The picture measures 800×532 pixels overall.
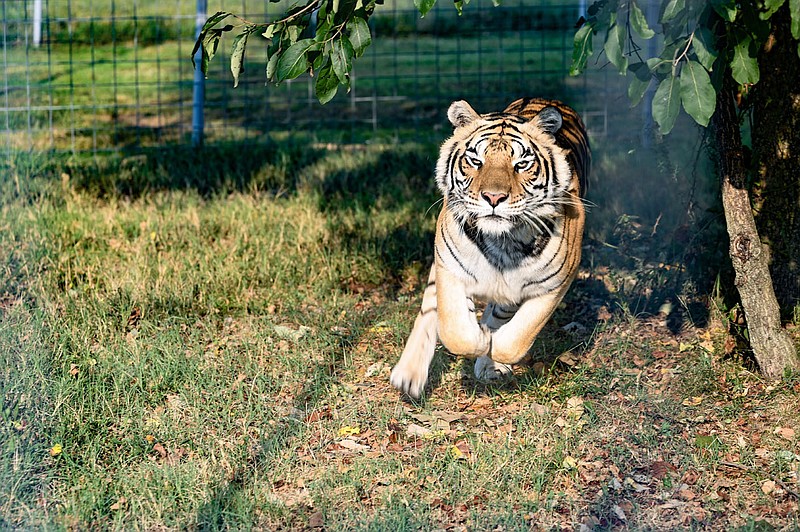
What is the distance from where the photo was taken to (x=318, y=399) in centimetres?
371

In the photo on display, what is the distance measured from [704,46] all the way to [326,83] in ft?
3.42

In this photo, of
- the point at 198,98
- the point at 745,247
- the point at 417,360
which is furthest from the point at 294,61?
the point at 198,98

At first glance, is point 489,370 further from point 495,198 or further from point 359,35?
point 359,35

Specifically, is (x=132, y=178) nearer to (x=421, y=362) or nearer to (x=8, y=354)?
(x=8, y=354)

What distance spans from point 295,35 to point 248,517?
149cm

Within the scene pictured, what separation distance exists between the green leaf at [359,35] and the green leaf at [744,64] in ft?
3.46

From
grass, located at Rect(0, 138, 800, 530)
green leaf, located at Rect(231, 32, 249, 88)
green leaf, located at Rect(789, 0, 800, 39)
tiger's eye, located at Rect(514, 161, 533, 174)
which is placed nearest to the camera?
green leaf, located at Rect(789, 0, 800, 39)

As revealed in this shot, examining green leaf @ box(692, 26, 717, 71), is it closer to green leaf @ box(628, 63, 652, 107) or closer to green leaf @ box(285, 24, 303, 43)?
green leaf @ box(628, 63, 652, 107)

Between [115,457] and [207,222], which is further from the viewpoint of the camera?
[207,222]

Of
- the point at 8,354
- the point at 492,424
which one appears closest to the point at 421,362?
the point at 492,424

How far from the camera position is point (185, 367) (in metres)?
3.85

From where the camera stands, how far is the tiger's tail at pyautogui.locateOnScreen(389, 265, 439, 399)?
11.6 ft

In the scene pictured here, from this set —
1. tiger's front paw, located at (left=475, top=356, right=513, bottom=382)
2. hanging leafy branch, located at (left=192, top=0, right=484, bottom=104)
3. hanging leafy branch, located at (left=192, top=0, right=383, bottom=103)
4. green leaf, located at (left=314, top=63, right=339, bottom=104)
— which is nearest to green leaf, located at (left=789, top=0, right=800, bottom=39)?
hanging leafy branch, located at (left=192, top=0, right=484, bottom=104)

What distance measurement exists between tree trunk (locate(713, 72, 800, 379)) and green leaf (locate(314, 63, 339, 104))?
153 cm
